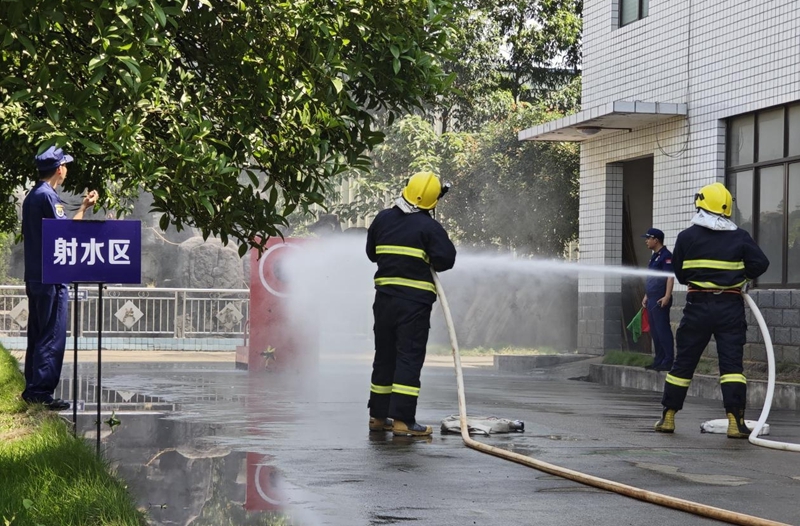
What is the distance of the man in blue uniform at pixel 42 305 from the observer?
A: 8.39m

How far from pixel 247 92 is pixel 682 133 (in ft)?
35.7

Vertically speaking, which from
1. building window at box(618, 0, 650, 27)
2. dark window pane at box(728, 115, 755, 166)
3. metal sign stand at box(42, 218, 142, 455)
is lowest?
metal sign stand at box(42, 218, 142, 455)

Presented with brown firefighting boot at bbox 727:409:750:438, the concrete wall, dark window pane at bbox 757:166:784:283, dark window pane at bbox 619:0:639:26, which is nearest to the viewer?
brown firefighting boot at bbox 727:409:750:438

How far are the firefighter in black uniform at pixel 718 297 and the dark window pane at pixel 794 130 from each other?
5.28 meters

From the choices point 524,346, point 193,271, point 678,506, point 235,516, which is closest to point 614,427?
point 678,506

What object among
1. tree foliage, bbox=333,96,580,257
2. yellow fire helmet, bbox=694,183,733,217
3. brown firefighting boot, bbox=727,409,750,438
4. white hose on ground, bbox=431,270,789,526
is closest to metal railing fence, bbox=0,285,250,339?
tree foliage, bbox=333,96,580,257

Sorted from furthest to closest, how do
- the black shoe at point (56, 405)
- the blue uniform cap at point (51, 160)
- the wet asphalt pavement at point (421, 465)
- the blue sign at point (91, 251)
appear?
the black shoe at point (56, 405), the blue uniform cap at point (51, 160), the blue sign at point (91, 251), the wet asphalt pavement at point (421, 465)

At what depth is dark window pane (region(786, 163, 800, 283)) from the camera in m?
14.1

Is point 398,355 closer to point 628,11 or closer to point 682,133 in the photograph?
point 682,133

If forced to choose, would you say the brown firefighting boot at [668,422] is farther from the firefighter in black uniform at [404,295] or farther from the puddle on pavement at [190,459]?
the puddle on pavement at [190,459]

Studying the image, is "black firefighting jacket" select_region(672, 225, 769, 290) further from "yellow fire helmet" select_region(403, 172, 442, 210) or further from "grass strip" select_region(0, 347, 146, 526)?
"grass strip" select_region(0, 347, 146, 526)

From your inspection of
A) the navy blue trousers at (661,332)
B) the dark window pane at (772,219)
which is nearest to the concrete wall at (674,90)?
the dark window pane at (772,219)

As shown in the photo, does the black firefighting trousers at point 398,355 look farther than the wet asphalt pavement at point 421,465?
Yes

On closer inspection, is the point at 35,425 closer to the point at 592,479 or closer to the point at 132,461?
the point at 132,461
